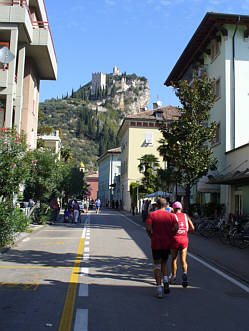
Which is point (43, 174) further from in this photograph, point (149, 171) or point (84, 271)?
point (149, 171)

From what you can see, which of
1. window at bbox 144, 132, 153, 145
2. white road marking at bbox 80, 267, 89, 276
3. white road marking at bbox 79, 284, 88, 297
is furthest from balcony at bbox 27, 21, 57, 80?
window at bbox 144, 132, 153, 145

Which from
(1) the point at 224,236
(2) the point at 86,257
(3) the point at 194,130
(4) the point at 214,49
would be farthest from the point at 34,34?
(2) the point at 86,257

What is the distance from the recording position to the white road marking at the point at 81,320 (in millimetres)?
5172

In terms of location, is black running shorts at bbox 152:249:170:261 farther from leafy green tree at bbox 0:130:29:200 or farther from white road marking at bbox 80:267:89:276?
leafy green tree at bbox 0:130:29:200

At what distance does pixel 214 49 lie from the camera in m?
28.0

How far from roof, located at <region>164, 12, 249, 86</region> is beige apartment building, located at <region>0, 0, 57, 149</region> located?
889 centimetres

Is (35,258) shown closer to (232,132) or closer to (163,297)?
(163,297)

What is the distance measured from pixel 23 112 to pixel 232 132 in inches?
544

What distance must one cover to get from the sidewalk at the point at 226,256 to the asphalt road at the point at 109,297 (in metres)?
0.31

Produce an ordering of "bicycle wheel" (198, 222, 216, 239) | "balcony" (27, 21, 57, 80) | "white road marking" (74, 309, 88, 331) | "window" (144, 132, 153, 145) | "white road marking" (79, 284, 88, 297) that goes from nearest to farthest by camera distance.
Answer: "white road marking" (74, 309, 88, 331)
"white road marking" (79, 284, 88, 297)
"bicycle wheel" (198, 222, 216, 239)
"balcony" (27, 21, 57, 80)
"window" (144, 132, 153, 145)

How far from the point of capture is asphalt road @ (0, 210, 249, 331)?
5480 mm

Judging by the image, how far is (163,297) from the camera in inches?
278

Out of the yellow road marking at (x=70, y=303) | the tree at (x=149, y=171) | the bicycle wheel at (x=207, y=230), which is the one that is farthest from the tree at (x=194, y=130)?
the tree at (x=149, y=171)

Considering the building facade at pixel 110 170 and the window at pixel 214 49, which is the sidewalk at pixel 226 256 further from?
the building facade at pixel 110 170
